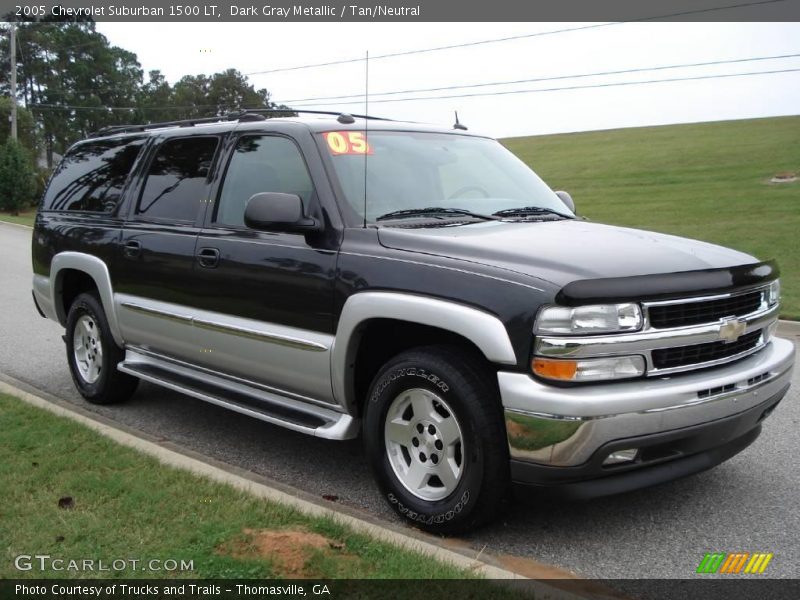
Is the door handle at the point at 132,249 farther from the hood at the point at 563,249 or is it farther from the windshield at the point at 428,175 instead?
the hood at the point at 563,249

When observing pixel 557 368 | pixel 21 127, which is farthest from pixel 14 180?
pixel 557 368

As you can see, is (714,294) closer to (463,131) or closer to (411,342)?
(411,342)

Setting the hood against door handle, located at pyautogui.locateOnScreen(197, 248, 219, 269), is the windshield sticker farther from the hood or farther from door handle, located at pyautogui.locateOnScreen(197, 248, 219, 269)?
door handle, located at pyautogui.locateOnScreen(197, 248, 219, 269)

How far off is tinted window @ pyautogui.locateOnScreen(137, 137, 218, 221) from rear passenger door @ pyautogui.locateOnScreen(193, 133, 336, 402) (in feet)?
0.86

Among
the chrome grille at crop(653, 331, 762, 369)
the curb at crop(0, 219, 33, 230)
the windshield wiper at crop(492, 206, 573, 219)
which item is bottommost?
the curb at crop(0, 219, 33, 230)

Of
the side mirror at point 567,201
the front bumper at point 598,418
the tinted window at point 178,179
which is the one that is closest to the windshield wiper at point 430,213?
the side mirror at point 567,201

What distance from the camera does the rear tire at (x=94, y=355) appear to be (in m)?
5.99

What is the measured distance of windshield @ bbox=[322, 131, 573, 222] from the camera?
4.47 metres

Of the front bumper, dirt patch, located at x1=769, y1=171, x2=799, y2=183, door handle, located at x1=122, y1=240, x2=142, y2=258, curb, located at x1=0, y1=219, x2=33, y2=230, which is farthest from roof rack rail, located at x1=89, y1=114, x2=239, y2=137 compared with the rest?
dirt patch, located at x1=769, y1=171, x2=799, y2=183

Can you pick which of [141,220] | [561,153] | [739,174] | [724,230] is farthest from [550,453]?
[561,153]

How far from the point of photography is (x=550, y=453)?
10.8 feet

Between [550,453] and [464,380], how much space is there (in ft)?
1.62

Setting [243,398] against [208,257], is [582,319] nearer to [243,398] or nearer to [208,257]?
[243,398]

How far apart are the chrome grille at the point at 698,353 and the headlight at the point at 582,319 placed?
23 centimetres
